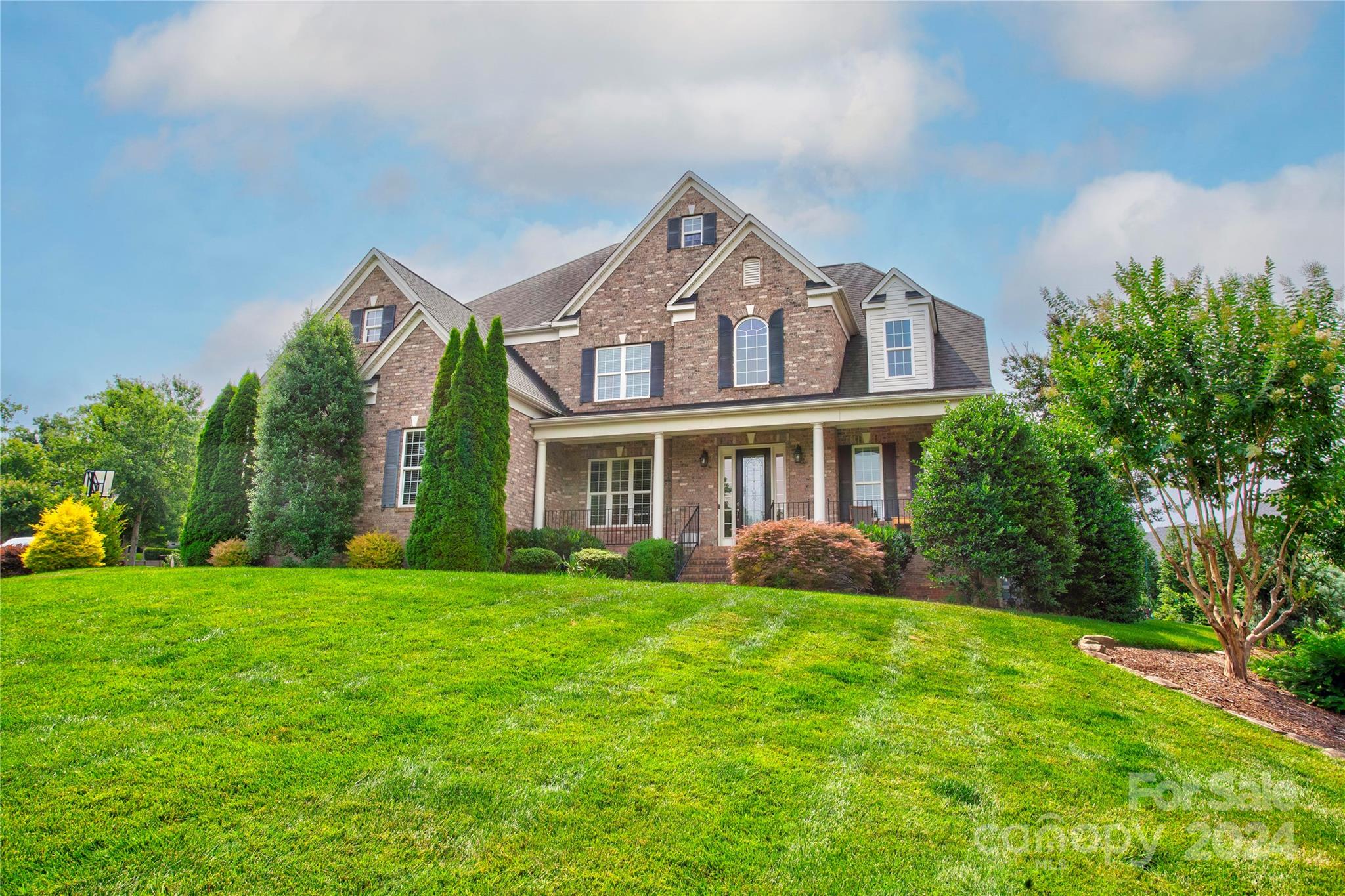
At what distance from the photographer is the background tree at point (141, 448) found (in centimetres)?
3112

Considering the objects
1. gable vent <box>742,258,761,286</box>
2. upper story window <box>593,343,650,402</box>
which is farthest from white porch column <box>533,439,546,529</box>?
gable vent <box>742,258,761,286</box>

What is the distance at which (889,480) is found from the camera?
57.3ft

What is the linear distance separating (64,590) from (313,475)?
6072 millimetres

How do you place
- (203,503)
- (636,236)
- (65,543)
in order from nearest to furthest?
(65,543) < (203,503) < (636,236)

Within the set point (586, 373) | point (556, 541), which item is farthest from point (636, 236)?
point (556, 541)

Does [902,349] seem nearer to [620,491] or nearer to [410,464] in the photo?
[620,491]

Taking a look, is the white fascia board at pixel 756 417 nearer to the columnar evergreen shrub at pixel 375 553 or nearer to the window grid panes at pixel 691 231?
the columnar evergreen shrub at pixel 375 553

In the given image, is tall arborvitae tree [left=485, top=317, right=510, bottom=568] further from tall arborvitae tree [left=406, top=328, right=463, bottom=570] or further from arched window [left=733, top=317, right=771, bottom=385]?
arched window [left=733, top=317, right=771, bottom=385]

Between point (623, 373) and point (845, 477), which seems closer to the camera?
point (845, 477)

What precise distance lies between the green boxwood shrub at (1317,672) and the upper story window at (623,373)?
45.4 ft

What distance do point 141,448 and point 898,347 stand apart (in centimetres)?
3085

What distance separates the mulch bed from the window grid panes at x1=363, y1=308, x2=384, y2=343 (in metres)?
17.9

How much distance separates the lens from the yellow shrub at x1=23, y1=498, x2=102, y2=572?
14398 millimetres

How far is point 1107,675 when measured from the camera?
7.90 metres
